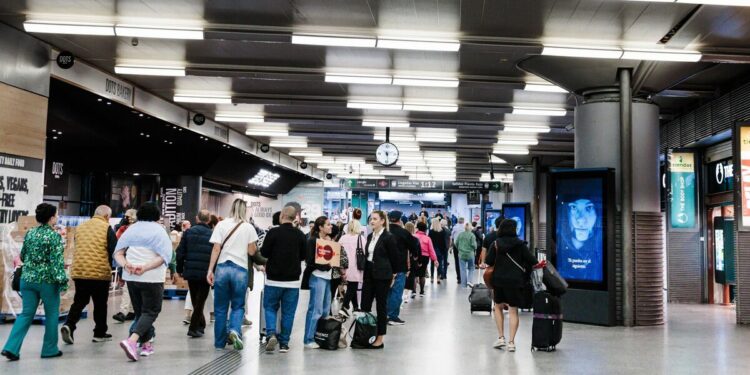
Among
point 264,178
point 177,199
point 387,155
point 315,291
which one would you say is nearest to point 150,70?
point 315,291

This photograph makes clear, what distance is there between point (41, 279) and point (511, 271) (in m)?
4.82

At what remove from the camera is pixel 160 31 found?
30.8ft

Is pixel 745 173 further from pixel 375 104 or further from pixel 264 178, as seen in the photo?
pixel 264 178

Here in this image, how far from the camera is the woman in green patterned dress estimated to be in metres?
6.59

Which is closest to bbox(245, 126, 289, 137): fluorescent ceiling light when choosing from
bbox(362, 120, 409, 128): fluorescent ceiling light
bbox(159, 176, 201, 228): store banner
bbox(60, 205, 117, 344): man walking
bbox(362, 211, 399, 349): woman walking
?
bbox(159, 176, 201, 228): store banner

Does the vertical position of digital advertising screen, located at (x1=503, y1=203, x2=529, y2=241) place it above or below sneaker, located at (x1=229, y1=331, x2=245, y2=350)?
above

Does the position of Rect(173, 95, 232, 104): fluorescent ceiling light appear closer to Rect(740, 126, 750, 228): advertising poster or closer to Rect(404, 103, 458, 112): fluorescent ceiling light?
Rect(404, 103, 458, 112): fluorescent ceiling light

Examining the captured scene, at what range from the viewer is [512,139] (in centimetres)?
2041

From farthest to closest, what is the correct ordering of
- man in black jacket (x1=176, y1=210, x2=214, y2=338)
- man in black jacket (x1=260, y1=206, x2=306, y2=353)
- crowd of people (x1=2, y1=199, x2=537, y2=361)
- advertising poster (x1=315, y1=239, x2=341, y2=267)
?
1. man in black jacket (x1=176, y1=210, x2=214, y2=338)
2. advertising poster (x1=315, y1=239, x2=341, y2=267)
3. man in black jacket (x1=260, y1=206, x2=306, y2=353)
4. crowd of people (x1=2, y1=199, x2=537, y2=361)

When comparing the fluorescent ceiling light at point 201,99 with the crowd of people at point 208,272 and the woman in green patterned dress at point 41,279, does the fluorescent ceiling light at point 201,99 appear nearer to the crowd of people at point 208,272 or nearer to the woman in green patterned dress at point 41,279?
the crowd of people at point 208,272

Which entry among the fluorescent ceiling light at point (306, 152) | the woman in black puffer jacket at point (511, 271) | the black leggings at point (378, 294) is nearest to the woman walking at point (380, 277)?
the black leggings at point (378, 294)

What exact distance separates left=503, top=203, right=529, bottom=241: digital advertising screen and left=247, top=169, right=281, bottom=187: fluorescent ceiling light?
382 inches

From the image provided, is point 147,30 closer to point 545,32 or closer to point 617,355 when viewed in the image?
point 545,32

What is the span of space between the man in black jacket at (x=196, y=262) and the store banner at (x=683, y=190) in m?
10.3
